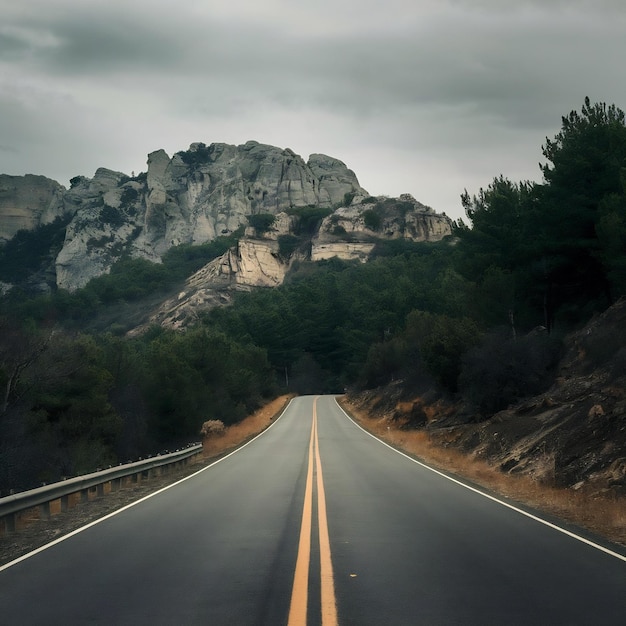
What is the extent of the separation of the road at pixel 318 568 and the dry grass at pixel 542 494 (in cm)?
→ 108

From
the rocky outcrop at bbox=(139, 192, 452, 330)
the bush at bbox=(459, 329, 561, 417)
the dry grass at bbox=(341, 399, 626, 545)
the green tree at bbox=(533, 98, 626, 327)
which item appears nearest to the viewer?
the dry grass at bbox=(341, 399, 626, 545)

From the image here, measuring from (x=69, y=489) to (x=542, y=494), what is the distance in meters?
10.4

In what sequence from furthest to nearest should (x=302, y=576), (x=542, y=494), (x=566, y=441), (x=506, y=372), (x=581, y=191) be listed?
(x=581, y=191), (x=506, y=372), (x=566, y=441), (x=542, y=494), (x=302, y=576)

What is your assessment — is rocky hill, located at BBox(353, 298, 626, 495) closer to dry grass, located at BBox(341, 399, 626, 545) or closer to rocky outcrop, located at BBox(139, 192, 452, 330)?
dry grass, located at BBox(341, 399, 626, 545)

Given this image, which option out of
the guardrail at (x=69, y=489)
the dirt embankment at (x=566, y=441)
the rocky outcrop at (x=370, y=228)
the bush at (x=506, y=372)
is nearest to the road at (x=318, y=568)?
the guardrail at (x=69, y=489)

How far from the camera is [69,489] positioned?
15.1m

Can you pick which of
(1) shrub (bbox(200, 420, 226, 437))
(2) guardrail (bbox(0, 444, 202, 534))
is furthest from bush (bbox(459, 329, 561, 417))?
(1) shrub (bbox(200, 420, 226, 437))

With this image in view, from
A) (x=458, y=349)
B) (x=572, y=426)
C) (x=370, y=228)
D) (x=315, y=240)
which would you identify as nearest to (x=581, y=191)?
(x=458, y=349)

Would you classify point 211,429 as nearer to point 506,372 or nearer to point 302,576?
point 506,372

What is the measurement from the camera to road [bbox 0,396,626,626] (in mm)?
6586

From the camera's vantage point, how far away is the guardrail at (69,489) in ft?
40.1

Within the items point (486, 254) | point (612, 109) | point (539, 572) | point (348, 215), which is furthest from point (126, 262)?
point (539, 572)

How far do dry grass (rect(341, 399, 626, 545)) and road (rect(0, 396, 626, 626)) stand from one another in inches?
42.7

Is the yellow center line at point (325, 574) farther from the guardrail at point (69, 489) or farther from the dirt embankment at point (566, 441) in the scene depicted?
the guardrail at point (69, 489)
